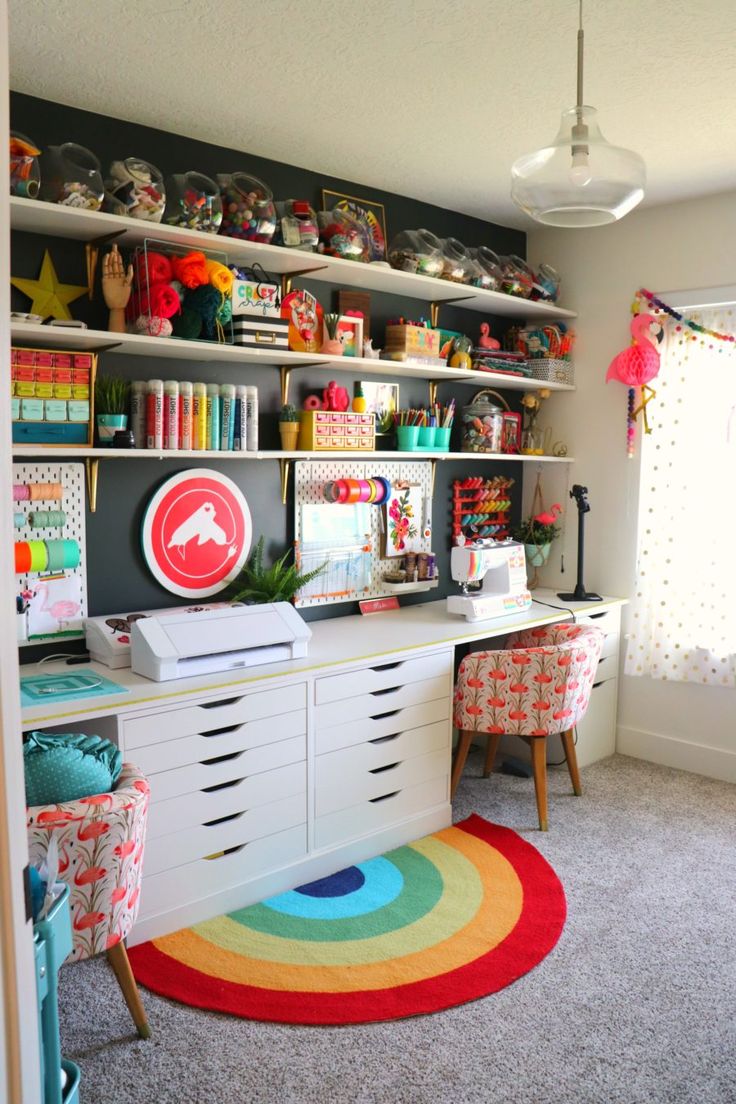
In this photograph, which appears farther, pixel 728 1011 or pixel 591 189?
pixel 728 1011

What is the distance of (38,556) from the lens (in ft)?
9.07

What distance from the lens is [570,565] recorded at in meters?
4.56

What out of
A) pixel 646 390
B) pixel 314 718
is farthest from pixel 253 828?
pixel 646 390

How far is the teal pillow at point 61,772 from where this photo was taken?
2152 millimetres

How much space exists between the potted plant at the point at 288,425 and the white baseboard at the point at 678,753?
2.22 meters

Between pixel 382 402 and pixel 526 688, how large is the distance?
1.38 meters

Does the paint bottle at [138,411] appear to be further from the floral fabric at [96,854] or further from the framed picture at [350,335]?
the floral fabric at [96,854]

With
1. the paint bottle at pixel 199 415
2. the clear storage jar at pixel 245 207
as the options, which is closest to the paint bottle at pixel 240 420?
the paint bottle at pixel 199 415

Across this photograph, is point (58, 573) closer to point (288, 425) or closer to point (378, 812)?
point (288, 425)

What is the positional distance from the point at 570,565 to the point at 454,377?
1210 millimetres

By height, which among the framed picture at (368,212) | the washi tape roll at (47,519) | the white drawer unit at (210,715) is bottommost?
the white drawer unit at (210,715)

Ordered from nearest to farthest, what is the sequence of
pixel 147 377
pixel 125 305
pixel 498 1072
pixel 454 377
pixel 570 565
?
1. pixel 498 1072
2. pixel 125 305
3. pixel 147 377
4. pixel 454 377
5. pixel 570 565

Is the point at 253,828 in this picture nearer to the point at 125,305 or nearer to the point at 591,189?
the point at 125,305

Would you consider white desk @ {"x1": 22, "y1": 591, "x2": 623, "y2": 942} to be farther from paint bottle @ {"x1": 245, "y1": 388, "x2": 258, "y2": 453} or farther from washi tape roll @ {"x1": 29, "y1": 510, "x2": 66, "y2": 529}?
paint bottle @ {"x1": 245, "y1": 388, "x2": 258, "y2": 453}
